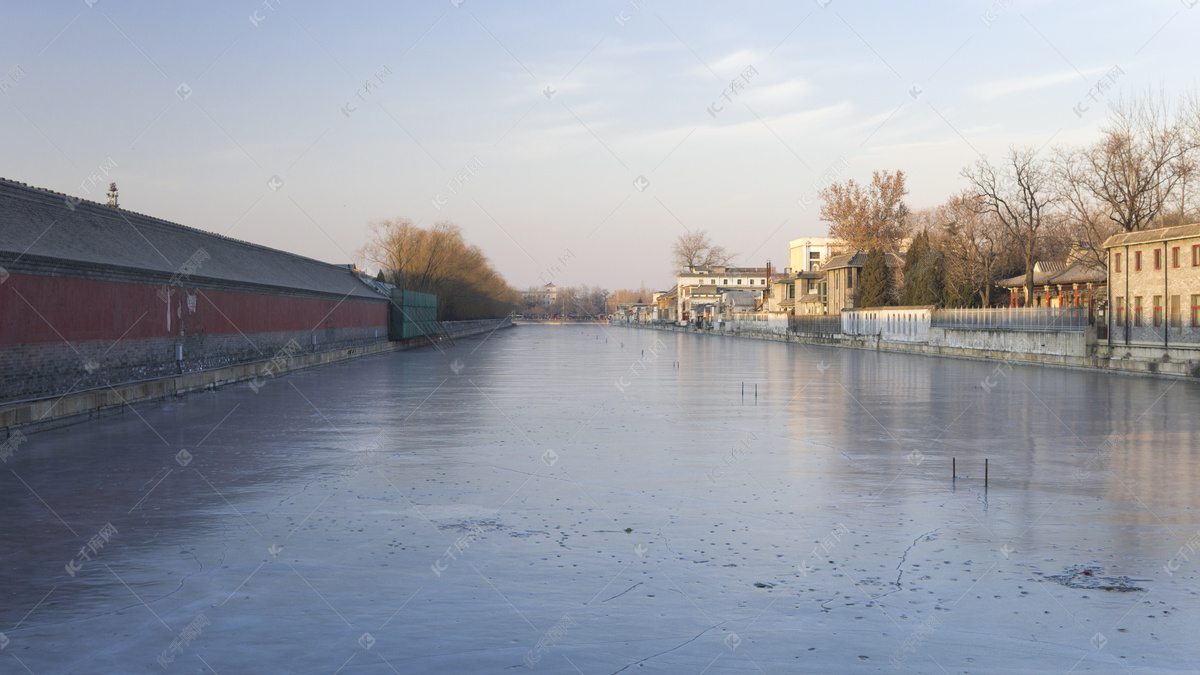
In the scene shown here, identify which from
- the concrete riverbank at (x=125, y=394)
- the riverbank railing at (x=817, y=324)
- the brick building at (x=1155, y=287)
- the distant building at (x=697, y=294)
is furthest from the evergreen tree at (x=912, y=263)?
the distant building at (x=697, y=294)

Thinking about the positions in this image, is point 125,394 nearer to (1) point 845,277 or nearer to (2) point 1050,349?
(2) point 1050,349

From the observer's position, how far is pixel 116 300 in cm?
2625

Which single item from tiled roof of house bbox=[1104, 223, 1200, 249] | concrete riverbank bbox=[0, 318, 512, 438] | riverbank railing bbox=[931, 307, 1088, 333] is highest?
tiled roof of house bbox=[1104, 223, 1200, 249]

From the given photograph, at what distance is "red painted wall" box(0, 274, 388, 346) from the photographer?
20938 mm

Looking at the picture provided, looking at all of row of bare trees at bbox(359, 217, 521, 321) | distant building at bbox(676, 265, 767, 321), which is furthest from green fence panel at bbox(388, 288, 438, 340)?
distant building at bbox(676, 265, 767, 321)

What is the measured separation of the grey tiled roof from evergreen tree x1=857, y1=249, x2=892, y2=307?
48.5 m

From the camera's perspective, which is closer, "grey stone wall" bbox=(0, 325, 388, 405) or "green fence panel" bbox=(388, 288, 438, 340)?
"grey stone wall" bbox=(0, 325, 388, 405)

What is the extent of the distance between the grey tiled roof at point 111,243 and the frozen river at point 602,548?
6.83 meters

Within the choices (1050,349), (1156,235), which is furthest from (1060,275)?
(1156,235)

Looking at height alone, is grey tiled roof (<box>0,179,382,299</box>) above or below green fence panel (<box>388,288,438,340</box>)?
above

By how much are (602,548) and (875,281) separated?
75.4 meters

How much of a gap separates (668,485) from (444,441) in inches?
224

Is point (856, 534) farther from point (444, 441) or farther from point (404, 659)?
point (444, 441)

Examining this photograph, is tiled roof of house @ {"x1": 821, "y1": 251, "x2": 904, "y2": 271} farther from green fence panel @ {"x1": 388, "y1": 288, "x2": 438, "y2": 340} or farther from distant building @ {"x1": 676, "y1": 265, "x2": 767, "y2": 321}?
distant building @ {"x1": 676, "y1": 265, "x2": 767, "y2": 321}
